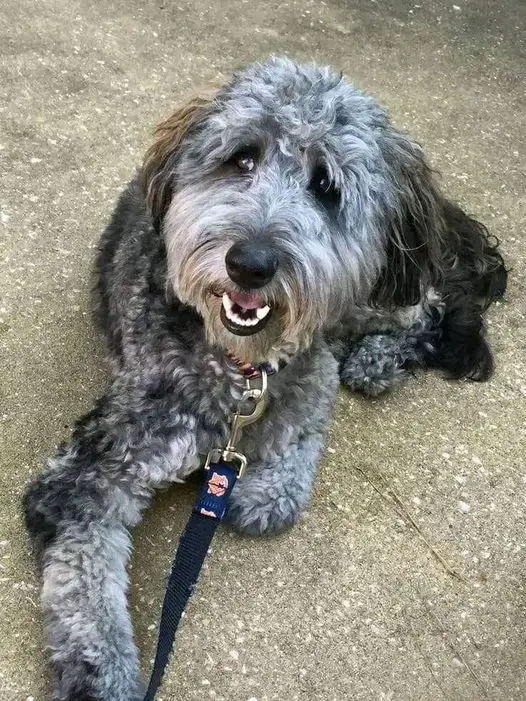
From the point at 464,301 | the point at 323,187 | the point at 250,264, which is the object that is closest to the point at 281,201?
the point at 323,187

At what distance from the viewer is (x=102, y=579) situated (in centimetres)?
265

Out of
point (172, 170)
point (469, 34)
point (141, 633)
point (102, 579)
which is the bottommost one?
point (141, 633)

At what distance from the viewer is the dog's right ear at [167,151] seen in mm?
2781

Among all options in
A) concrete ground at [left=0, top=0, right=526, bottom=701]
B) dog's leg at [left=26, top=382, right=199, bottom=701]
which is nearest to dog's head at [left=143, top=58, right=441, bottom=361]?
dog's leg at [left=26, top=382, right=199, bottom=701]

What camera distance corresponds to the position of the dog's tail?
393cm

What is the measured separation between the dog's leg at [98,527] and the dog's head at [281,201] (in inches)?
18.3

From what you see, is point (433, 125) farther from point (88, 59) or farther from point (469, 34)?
point (88, 59)

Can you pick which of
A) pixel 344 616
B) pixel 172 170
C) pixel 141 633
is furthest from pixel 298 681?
pixel 172 170

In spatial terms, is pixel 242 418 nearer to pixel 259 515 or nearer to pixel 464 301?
pixel 259 515

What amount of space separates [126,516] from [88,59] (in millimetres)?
3718

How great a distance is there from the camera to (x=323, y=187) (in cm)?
265

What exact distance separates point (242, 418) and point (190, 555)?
0.53 m

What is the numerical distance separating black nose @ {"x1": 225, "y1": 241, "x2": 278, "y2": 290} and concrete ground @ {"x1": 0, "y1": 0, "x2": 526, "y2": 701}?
3.66 ft

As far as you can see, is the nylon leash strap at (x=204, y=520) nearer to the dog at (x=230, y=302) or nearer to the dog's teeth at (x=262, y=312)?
the dog at (x=230, y=302)
